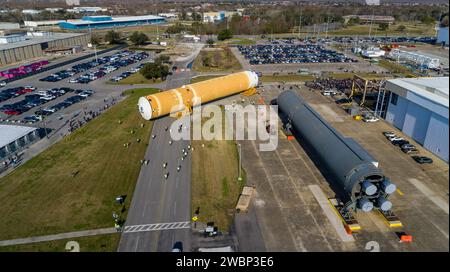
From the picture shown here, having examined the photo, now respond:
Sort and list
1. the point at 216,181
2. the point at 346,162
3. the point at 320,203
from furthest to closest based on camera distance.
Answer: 1. the point at 216,181
2. the point at 320,203
3. the point at 346,162

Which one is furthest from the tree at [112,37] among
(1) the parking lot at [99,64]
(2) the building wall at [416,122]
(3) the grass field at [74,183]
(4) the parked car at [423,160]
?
(4) the parked car at [423,160]

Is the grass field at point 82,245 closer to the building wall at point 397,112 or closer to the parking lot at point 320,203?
the parking lot at point 320,203

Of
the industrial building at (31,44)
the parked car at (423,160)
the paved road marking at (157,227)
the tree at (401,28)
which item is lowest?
the paved road marking at (157,227)

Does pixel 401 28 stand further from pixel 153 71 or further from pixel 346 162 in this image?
pixel 346 162

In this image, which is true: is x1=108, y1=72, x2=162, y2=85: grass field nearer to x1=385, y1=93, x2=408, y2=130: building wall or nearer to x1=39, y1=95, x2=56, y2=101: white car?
x1=39, y1=95, x2=56, y2=101: white car

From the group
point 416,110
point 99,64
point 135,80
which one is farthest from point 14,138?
point 99,64

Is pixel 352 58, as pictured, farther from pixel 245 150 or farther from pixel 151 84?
pixel 245 150

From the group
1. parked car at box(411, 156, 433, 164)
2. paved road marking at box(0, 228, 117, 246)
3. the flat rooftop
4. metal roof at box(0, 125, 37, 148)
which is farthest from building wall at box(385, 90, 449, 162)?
the flat rooftop
